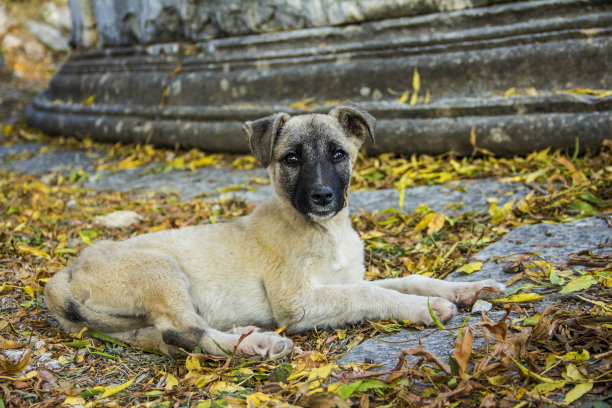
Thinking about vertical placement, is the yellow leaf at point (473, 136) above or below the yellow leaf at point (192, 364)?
above

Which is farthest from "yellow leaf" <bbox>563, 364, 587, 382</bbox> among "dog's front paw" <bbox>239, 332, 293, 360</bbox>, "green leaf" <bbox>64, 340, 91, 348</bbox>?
"green leaf" <bbox>64, 340, 91, 348</bbox>


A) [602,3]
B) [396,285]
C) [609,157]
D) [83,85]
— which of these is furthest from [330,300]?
[83,85]

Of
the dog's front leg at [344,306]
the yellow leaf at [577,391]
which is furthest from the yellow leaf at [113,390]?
the yellow leaf at [577,391]

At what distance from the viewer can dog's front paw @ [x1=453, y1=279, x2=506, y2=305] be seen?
3855 millimetres

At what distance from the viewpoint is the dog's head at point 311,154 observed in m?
4.15

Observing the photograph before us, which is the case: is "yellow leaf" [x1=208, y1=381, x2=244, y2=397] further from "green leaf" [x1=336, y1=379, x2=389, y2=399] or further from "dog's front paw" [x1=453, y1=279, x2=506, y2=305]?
"dog's front paw" [x1=453, y1=279, x2=506, y2=305]

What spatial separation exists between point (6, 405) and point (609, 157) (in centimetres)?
592

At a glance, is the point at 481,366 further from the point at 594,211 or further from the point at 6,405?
the point at 594,211

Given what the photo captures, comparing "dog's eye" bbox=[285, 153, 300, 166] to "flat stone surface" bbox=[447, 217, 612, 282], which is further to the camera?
"dog's eye" bbox=[285, 153, 300, 166]

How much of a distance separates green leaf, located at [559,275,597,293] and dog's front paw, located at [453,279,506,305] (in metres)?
0.40

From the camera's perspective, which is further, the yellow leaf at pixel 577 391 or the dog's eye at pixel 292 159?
the dog's eye at pixel 292 159

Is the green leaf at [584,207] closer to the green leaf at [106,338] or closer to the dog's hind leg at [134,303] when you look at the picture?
the dog's hind leg at [134,303]

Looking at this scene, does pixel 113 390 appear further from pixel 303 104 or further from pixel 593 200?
pixel 303 104

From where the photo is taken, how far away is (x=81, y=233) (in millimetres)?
5738
